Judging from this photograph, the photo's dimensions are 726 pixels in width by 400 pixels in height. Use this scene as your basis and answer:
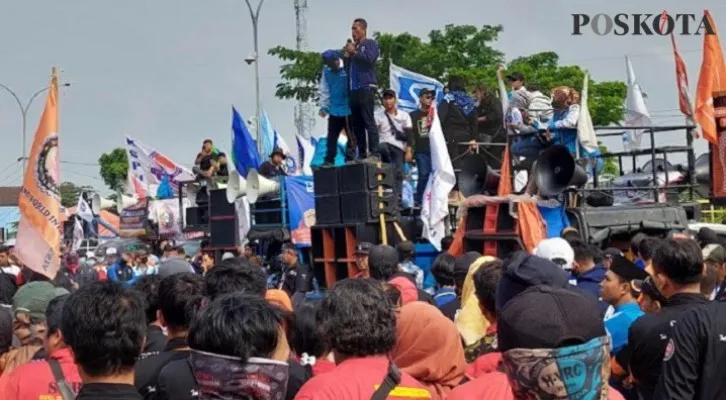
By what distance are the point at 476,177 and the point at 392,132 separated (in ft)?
4.63

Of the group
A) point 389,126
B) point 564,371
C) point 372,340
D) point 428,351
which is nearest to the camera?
point 564,371

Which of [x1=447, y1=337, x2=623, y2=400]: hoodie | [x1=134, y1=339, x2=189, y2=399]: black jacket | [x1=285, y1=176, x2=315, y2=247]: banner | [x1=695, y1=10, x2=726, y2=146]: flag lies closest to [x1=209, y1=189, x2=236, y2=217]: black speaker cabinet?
[x1=285, y1=176, x2=315, y2=247]: banner

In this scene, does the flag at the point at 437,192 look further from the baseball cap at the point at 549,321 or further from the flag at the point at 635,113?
the baseball cap at the point at 549,321

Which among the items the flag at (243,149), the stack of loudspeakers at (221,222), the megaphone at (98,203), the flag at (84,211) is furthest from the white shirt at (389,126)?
the flag at (84,211)

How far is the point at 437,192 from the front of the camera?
11273 millimetres

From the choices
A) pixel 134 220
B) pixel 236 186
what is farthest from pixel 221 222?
pixel 134 220

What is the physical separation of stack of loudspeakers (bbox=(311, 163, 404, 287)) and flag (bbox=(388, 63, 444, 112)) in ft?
18.1

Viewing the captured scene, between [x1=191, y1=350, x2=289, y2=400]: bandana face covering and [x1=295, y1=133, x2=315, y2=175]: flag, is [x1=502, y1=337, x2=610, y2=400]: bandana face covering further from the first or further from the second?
[x1=295, y1=133, x2=315, y2=175]: flag

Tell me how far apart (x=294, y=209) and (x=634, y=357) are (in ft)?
32.2

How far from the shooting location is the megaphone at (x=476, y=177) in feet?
36.6

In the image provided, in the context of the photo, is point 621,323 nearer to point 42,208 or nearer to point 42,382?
point 42,382

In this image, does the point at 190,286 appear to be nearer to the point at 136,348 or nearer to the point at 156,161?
the point at 136,348

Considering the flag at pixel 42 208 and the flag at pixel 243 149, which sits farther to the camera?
the flag at pixel 243 149

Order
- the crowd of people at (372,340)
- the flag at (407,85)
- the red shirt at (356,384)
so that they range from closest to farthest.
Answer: the crowd of people at (372,340) → the red shirt at (356,384) → the flag at (407,85)
